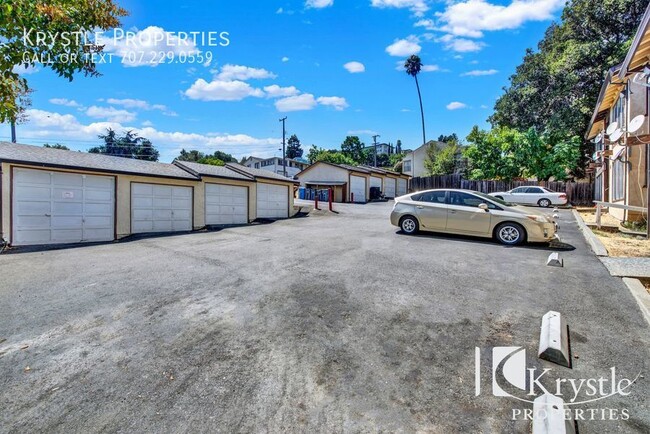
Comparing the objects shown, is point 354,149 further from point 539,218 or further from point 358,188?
point 539,218

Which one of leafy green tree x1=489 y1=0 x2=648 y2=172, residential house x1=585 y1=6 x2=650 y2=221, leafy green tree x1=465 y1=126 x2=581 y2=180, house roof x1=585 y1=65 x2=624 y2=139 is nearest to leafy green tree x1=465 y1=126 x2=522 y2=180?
leafy green tree x1=465 y1=126 x2=581 y2=180

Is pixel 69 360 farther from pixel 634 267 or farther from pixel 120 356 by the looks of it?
pixel 634 267

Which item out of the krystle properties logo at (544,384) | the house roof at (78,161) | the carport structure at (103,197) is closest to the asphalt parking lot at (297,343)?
the krystle properties logo at (544,384)

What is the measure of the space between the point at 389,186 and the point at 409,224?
28.8 m

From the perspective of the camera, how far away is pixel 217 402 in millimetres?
2475

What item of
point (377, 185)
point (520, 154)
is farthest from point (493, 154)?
point (377, 185)

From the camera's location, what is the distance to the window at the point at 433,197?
956 centimetres

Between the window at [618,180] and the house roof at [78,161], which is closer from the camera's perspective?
the house roof at [78,161]

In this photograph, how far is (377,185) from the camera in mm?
35250

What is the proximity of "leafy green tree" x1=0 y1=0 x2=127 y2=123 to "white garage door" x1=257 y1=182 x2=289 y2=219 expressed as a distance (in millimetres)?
13113

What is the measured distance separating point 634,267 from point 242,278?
7.02m

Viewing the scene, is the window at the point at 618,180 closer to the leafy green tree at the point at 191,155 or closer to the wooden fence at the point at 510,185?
the wooden fence at the point at 510,185

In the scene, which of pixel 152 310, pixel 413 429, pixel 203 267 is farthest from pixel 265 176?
pixel 413 429

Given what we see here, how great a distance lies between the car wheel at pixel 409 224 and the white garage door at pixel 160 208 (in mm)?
9588
